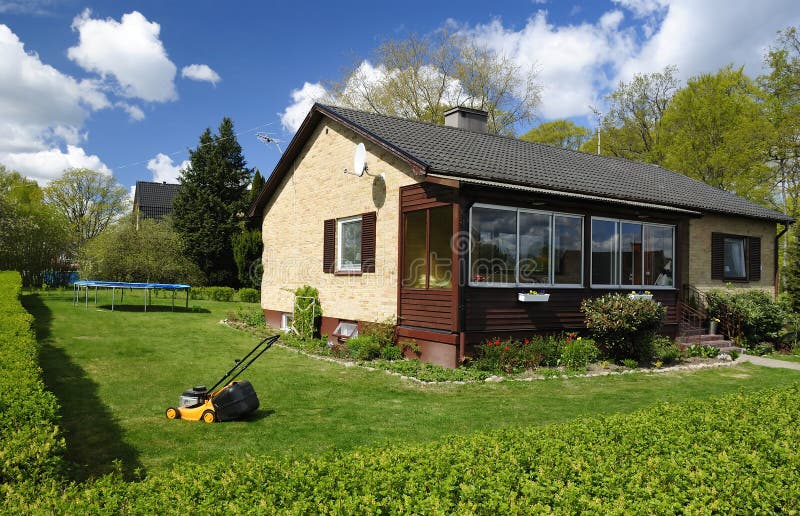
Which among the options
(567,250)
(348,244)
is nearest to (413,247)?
(348,244)

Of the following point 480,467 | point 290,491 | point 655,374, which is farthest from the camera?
point 655,374

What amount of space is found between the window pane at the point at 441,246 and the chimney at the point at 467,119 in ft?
23.7

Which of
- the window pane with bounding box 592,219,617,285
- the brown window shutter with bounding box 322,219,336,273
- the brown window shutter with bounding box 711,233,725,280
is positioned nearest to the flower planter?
the window pane with bounding box 592,219,617,285

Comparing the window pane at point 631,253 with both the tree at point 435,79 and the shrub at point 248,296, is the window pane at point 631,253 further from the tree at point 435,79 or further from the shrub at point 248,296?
the tree at point 435,79

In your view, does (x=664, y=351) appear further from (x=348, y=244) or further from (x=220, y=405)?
(x=220, y=405)

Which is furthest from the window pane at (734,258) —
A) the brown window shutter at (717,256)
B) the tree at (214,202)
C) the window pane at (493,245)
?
the tree at (214,202)

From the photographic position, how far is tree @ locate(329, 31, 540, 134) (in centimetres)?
3444

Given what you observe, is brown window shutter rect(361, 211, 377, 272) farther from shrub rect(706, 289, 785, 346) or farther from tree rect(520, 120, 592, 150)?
tree rect(520, 120, 592, 150)

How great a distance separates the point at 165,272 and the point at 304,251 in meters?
16.5

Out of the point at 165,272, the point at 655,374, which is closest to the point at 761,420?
the point at 655,374

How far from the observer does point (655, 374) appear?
11250 mm

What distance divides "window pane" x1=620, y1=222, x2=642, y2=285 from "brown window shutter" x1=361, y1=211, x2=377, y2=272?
6181 mm

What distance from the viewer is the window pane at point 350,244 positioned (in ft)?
46.1

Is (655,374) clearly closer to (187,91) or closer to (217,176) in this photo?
(187,91)
